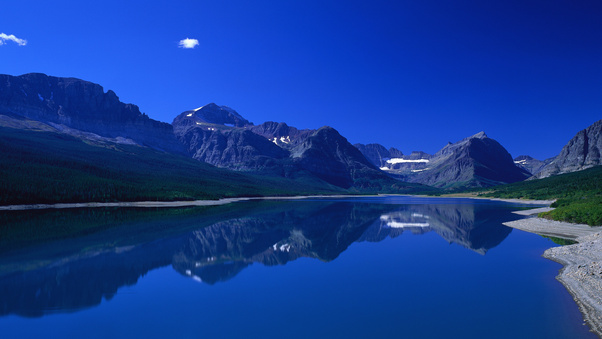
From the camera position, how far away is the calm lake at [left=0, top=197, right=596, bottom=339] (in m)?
18.0

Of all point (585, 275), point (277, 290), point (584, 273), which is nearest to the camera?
point (585, 275)

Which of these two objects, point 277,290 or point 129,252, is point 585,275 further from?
point 129,252

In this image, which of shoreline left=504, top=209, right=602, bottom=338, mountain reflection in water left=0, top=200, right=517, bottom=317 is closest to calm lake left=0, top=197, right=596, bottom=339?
mountain reflection in water left=0, top=200, right=517, bottom=317

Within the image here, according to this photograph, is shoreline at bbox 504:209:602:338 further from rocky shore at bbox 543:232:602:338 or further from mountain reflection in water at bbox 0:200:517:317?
mountain reflection in water at bbox 0:200:517:317

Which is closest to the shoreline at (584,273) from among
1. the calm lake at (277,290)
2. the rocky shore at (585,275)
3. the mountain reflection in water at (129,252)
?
the rocky shore at (585,275)

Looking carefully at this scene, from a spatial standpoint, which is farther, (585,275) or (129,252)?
(129,252)

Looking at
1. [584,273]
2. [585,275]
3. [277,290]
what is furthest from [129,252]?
[584,273]

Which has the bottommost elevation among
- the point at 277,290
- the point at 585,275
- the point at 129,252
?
the point at 129,252

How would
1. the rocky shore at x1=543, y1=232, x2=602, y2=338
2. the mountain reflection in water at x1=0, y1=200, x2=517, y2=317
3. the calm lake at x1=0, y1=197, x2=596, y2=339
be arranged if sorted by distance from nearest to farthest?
the calm lake at x1=0, y1=197, x2=596, y2=339, the rocky shore at x1=543, y1=232, x2=602, y2=338, the mountain reflection in water at x1=0, y1=200, x2=517, y2=317

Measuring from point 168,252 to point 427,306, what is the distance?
31.2m

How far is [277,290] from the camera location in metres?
26.0

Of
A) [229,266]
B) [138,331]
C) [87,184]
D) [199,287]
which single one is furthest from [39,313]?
[87,184]

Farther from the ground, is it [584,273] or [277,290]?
[584,273]

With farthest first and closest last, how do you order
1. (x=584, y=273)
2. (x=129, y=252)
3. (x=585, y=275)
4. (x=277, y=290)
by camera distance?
(x=129, y=252) → (x=277, y=290) → (x=584, y=273) → (x=585, y=275)
